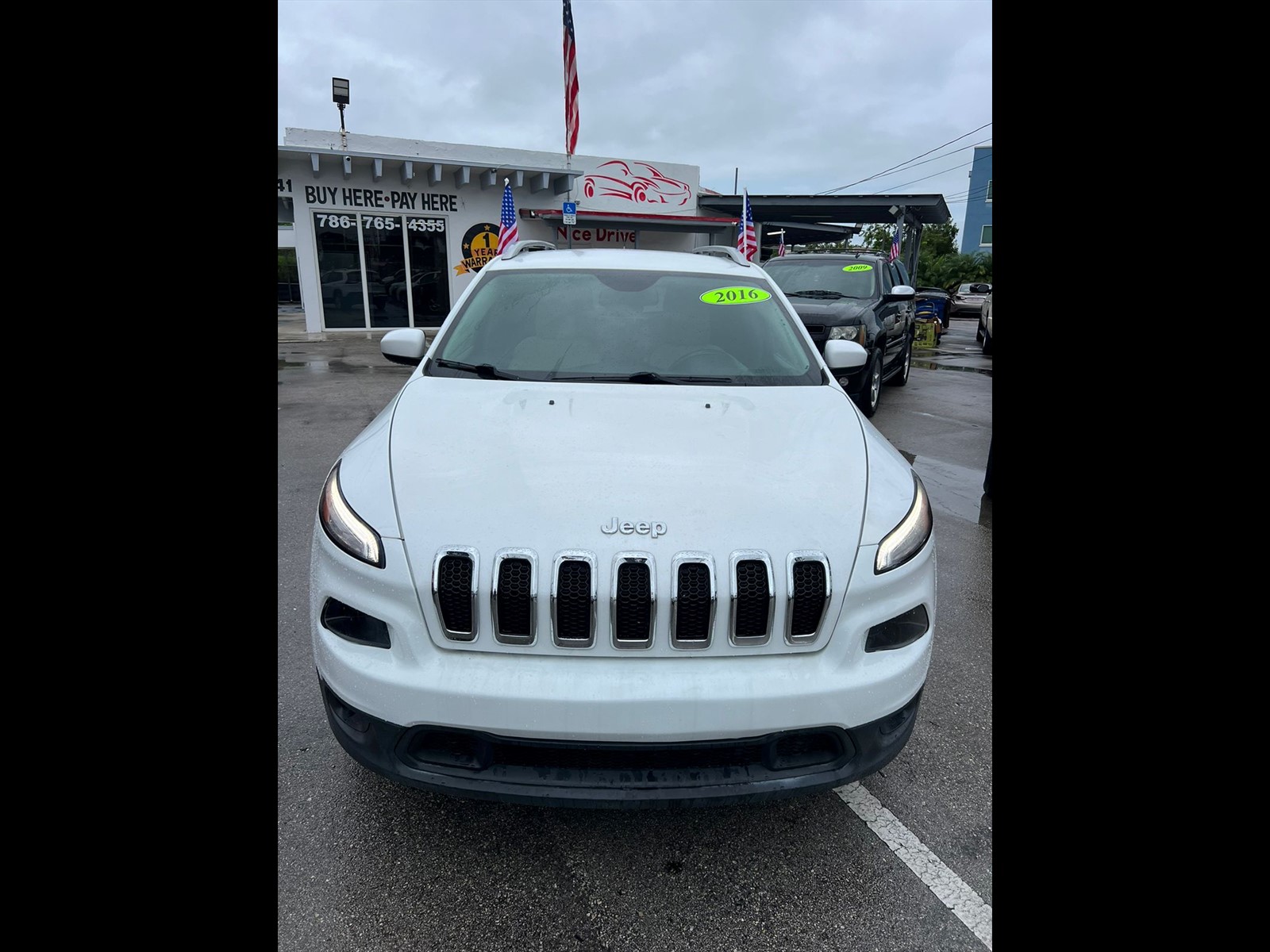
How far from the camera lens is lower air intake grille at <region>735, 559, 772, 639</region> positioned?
1.82 metres

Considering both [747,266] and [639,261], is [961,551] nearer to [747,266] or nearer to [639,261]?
[747,266]

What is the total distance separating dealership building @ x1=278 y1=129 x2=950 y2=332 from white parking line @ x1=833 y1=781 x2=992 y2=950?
1587 centimetres

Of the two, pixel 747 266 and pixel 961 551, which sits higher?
pixel 747 266

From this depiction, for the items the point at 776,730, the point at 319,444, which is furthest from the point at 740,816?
the point at 319,444

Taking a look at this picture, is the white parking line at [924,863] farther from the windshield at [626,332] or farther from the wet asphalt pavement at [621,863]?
the windshield at [626,332]

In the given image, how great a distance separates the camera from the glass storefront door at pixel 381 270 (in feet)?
56.4

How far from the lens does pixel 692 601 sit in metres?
1.81

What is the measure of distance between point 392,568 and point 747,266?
2826mm

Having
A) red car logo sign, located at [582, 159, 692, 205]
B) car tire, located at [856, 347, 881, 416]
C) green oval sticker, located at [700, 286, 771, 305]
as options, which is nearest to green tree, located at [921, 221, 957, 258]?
red car logo sign, located at [582, 159, 692, 205]

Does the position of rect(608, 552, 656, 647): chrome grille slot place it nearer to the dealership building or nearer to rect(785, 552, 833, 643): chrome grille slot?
rect(785, 552, 833, 643): chrome grille slot

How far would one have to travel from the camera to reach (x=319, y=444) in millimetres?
6957
